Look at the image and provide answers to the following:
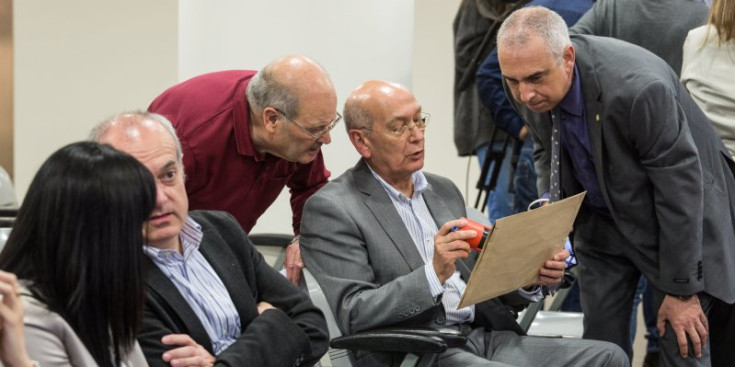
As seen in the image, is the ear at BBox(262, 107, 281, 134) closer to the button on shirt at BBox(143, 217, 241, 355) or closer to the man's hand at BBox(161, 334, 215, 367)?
the button on shirt at BBox(143, 217, 241, 355)

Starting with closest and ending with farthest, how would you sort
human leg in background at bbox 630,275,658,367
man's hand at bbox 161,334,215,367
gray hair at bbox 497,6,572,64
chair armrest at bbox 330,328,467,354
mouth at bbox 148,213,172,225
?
man's hand at bbox 161,334,215,367, mouth at bbox 148,213,172,225, chair armrest at bbox 330,328,467,354, gray hair at bbox 497,6,572,64, human leg in background at bbox 630,275,658,367

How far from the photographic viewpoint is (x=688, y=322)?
3.11m

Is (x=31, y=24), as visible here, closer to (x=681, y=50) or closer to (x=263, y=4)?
(x=263, y=4)

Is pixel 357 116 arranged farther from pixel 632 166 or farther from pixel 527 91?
pixel 632 166

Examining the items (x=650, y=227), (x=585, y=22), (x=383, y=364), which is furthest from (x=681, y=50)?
(x=383, y=364)

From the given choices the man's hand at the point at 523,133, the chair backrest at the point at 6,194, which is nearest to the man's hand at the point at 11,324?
the chair backrest at the point at 6,194

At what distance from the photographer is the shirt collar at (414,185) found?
3.19 meters

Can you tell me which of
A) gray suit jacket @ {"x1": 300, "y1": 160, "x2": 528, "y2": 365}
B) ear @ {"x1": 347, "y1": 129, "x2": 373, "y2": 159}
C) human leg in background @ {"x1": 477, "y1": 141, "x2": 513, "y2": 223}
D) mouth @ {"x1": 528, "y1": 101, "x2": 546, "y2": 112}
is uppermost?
mouth @ {"x1": 528, "y1": 101, "x2": 546, "y2": 112}

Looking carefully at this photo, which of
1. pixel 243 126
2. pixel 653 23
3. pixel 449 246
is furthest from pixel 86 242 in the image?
pixel 653 23

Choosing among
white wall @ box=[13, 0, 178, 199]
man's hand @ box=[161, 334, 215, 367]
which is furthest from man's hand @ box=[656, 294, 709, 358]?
white wall @ box=[13, 0, 178, 199]

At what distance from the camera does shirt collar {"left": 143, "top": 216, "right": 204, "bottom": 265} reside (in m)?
2.42

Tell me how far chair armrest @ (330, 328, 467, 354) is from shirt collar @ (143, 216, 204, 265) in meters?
0.48

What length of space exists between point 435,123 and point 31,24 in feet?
8.59

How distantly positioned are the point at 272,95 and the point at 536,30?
81cm
